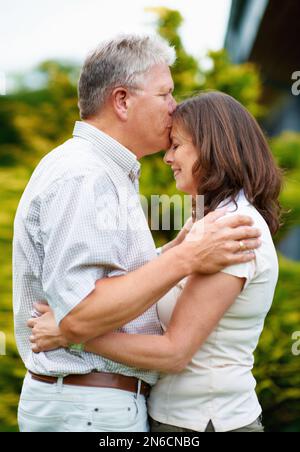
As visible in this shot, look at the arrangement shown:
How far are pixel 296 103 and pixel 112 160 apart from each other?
6720mm

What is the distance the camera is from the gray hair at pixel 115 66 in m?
2.27

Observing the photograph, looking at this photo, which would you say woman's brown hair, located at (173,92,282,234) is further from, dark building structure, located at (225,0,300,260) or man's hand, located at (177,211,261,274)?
dark building structure, located at (225,0,300,260)

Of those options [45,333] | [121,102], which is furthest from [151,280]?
[121,102]

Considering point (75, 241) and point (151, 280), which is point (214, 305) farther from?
point (75, 241)

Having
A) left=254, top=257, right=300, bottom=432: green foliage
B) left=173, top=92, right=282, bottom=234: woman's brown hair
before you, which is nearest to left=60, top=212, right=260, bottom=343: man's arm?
left=173, top=92, right=282, bottom=234: woman's brown hair

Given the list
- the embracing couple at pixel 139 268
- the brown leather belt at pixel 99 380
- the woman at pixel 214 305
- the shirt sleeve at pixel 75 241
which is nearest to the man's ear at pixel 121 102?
the embracing couple at pixel 139 268

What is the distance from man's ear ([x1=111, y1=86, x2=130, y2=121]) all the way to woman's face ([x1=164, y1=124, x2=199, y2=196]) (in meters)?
0.20

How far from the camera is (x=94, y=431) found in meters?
2.11

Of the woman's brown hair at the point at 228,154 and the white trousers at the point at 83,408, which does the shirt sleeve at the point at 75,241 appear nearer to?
the white trousers at the point at 83,408

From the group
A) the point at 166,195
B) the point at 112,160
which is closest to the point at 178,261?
the point at 112,160

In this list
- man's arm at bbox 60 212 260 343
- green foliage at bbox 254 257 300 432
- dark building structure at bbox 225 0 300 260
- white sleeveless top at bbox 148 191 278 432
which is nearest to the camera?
man's arm at bbox 60 212 260 343

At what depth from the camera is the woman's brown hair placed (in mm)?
2232

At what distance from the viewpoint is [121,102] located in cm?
229
